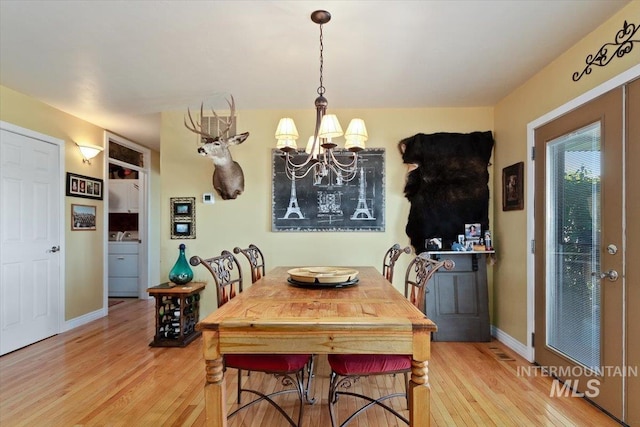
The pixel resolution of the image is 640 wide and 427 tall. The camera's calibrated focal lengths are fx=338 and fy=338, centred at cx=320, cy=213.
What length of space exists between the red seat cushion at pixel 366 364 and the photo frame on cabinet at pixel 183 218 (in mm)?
2606

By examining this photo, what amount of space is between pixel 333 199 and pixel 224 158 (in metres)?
1.24

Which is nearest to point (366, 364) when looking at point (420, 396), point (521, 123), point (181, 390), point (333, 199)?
point (420, 396)

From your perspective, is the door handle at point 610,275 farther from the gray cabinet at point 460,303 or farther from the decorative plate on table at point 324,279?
the decorative plate on table at point 324,279

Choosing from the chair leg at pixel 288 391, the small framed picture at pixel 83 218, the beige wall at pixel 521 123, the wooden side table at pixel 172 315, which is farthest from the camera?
the small framed picture at pixel 83 218

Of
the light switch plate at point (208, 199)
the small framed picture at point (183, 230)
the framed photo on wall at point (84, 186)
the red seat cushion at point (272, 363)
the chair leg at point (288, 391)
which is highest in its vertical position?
the framed photo on wall at point (84, 186)

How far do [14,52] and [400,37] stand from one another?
9.43 ft

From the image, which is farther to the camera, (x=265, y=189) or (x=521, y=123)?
(x=265, y=189)

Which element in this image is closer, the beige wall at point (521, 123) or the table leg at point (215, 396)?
the table leg at point (215, 396)

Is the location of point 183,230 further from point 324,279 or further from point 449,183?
point 449,183

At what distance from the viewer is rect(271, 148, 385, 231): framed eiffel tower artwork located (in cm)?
376

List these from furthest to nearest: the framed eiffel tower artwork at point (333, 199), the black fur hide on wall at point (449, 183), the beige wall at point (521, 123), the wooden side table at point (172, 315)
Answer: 1. the framed eiffel tower artwork at point (333, 199)
2. the black fur hide on wall at point (449, 183)
3. the wooden side table at point (172, 315)
4. the beige wall at point (521, 123)

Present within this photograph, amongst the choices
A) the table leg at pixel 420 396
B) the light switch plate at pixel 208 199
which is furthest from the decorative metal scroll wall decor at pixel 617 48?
the light switch plate at pixel 208 199

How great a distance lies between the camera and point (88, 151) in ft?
13.6

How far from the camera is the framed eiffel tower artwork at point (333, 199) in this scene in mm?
3760
